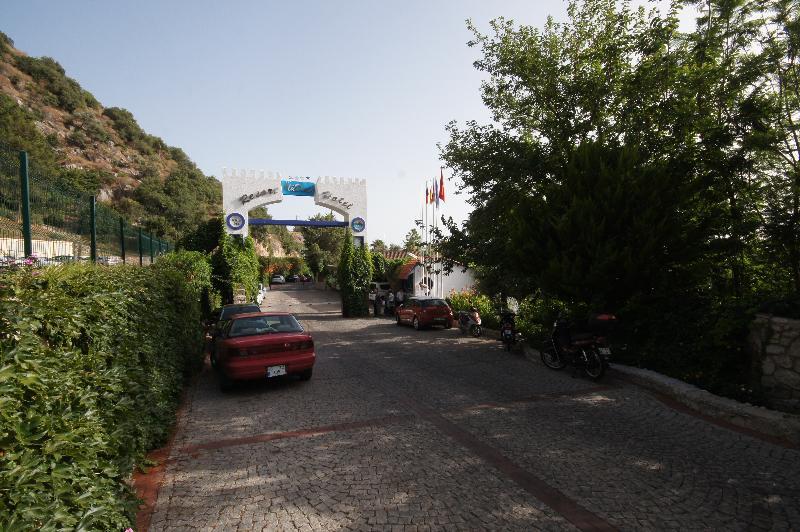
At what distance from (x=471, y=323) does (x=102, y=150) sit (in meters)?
69.8

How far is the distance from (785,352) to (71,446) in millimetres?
8341

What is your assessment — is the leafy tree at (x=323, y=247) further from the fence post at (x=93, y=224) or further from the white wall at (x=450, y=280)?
the fence post at (x=93, y=224)

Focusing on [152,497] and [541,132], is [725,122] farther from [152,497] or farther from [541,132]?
[152,497]

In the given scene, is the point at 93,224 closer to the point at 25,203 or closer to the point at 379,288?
the point at 25,203

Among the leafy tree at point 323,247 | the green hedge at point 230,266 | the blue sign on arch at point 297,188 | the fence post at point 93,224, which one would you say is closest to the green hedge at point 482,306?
the green hedge at point 230,266

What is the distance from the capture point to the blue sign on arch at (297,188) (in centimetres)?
2661

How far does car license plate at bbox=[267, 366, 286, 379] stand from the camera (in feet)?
25.3

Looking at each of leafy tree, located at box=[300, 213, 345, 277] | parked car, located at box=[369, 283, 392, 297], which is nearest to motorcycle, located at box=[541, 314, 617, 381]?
parked car, located at box=[369, 283, 392, 297]

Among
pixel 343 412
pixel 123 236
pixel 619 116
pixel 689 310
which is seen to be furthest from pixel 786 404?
pixel 123 236

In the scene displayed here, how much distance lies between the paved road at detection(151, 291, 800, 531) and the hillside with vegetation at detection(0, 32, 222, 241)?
55057 millimetres

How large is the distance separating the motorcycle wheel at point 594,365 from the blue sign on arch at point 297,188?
862 inches

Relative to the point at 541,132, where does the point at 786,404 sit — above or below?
below

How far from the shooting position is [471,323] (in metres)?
15.3

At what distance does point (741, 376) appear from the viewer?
22.7ft
